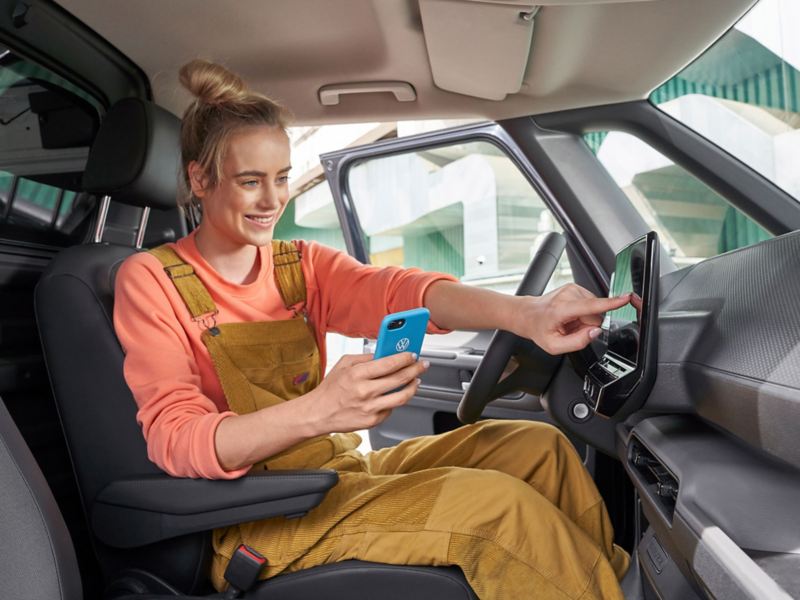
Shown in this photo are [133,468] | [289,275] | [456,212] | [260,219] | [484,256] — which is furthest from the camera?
[456,212]

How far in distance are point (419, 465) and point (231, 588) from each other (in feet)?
1.36

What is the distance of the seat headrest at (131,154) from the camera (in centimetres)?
132

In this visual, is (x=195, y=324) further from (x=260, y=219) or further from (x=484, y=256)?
(x=484, y=256)

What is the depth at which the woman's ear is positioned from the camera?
131 cm

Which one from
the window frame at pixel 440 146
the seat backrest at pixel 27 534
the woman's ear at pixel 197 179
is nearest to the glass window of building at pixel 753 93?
the window frame at pixel 440 146

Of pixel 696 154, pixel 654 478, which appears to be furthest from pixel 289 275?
pixel 696 154

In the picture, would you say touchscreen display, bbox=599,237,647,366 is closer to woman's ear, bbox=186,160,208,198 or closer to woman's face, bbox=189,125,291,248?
woman's face, bbox=189,125,291,248

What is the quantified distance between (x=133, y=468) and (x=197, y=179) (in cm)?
53

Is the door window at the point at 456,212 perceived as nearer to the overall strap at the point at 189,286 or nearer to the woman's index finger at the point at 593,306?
the woman's index finger at the point at 593,306

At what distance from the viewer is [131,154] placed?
1.32 metres

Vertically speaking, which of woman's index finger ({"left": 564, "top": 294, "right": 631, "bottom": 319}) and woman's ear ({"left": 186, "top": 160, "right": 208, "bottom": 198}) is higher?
woman's ear ({"left": 186, "top": 160, "right": 208, "bottom": 198})

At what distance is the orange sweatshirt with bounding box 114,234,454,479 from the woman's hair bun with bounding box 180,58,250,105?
0.91ft

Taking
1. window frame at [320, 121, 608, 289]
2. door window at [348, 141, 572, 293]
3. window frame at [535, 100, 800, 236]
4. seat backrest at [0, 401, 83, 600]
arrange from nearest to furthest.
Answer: seat backrest at [0, 401, 83, 600] → window frame at [535, 100, 800, 236] → window frame at [320, 121, 608, 289] → door window at [348, 141, 572, 293]

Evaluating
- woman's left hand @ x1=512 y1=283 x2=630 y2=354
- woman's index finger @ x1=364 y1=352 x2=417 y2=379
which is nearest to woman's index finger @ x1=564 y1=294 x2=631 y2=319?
woman's left hand @ x1=512 y1=283 x2=630 y2=354
